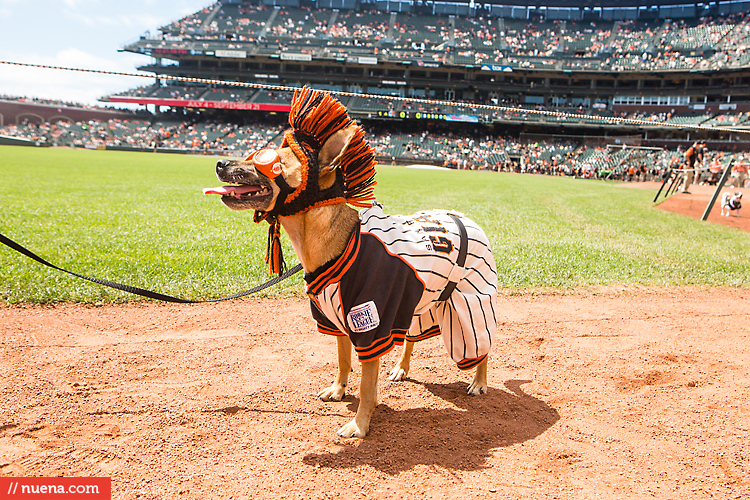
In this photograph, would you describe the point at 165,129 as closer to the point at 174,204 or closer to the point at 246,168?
the point at 174,204

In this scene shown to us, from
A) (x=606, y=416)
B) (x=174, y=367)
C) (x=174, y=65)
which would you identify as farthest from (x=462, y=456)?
(x=174, y=65)

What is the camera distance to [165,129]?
58.4 meters

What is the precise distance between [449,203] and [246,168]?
47.0 feet

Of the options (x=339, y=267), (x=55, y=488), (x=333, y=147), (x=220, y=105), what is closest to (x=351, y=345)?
(x=339, y=267)

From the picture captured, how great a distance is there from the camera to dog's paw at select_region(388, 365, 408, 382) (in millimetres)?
4121

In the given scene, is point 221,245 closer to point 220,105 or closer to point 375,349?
point 375,349

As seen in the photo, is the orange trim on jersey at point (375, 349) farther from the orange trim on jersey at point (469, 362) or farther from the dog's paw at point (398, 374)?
the dog's paw at point (398, 374)

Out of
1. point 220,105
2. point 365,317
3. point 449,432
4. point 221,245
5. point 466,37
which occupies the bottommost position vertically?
point 449,432

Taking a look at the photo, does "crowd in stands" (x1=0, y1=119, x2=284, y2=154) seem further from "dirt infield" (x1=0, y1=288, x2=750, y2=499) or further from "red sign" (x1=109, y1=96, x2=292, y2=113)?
"dirt infield" (x1=0, y1=288, x2=750, y2=499)

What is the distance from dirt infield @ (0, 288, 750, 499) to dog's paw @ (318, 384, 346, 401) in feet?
0.37

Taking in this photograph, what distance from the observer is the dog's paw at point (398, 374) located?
13.5 ft

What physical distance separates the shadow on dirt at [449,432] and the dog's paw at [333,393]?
0.34 meters

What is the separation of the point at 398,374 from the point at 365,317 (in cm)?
142

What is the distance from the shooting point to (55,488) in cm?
254
